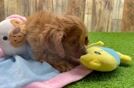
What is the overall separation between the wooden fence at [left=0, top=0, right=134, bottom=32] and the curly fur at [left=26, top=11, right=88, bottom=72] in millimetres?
1044

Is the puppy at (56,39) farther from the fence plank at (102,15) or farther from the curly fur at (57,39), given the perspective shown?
the fence plank at (102,15)

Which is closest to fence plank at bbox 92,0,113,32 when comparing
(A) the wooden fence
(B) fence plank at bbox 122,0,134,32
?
(A) the wooden fence

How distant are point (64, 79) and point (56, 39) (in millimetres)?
131

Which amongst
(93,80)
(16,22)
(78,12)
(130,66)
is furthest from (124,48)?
(78,12)

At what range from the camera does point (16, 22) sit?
856 mm

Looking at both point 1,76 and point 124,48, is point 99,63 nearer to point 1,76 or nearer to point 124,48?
point 1,76

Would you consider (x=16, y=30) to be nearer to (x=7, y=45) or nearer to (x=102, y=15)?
(x=7, y=45)

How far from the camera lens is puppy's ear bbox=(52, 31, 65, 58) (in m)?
0.79

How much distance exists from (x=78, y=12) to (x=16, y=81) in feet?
4.36

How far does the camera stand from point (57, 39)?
789mm

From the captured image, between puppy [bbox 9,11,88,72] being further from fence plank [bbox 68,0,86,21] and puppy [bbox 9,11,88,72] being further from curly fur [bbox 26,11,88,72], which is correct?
fence plank [bbox 68,0,86,21]

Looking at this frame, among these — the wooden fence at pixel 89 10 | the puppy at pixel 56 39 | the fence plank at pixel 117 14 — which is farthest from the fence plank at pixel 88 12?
the puppy at pixel 56 39

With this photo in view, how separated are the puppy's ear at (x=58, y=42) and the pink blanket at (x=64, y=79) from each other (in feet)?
0.24

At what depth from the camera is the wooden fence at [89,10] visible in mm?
1900
